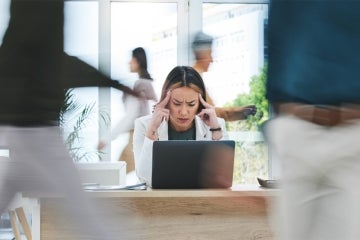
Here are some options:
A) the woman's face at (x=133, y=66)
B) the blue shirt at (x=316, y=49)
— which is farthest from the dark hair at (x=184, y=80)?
the blue shirt at (x=316, y=49)

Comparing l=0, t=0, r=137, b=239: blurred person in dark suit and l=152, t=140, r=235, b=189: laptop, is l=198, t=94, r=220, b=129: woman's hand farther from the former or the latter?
l=0, t=0, r=137, b=239: blurred person in dark suit

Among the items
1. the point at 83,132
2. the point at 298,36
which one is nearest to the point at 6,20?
the point at 298,36

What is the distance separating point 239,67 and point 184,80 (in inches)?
131

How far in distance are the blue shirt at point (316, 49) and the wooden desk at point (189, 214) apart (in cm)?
138

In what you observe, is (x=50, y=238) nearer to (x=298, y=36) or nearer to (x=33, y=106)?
(x=33, y=106)

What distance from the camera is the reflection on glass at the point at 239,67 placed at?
6582 millimetres

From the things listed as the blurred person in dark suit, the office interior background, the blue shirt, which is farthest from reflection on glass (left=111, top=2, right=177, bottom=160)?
the blue shirt

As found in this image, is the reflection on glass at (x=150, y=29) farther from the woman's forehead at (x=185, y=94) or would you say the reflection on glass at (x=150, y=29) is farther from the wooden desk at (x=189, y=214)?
the wooden desk at (x=189, y=214)

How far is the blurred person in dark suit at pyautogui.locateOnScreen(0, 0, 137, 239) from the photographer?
131 cm

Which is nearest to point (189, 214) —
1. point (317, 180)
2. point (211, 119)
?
point (211, 119)

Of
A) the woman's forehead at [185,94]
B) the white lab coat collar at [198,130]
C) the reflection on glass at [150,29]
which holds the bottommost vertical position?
the white lab coat collar at [198,130]

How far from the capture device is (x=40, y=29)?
1.35 metres

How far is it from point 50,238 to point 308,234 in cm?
168

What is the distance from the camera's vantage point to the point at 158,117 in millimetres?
3141
